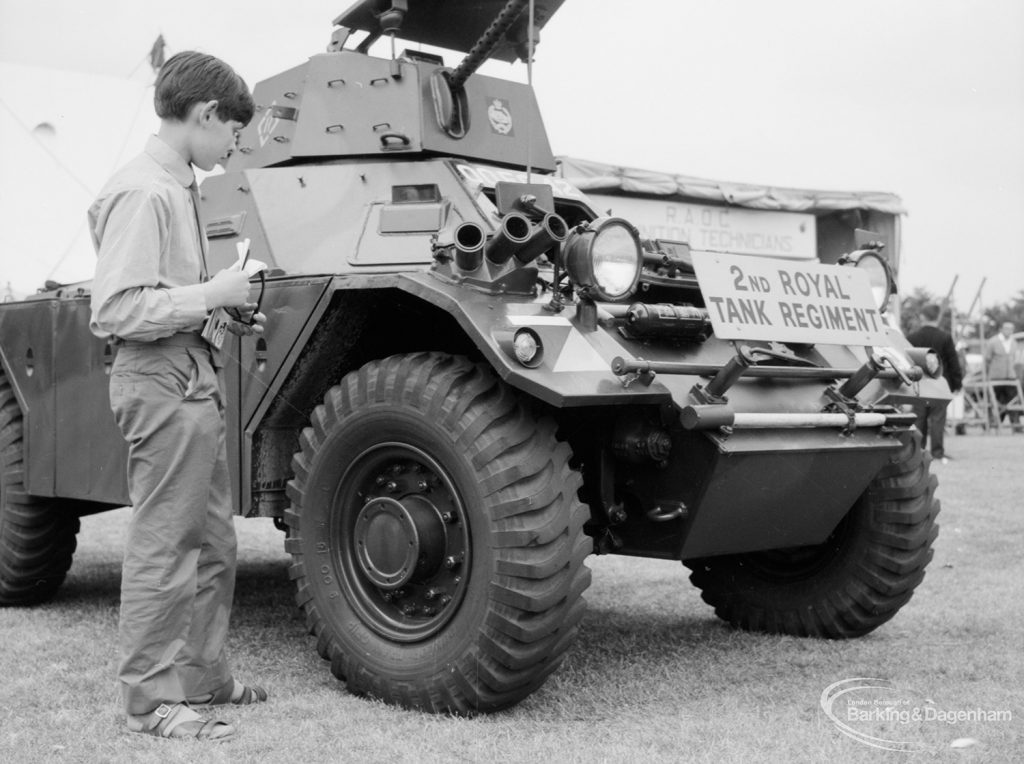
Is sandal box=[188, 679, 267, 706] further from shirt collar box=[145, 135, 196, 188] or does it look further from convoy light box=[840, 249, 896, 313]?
convoy light box=[840, 249, 896, 313]

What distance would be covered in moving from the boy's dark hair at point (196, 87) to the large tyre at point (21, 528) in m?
2.57

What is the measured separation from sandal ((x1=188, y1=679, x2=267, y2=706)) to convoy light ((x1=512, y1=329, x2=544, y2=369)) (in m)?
1.39

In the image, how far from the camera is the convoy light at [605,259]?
12.8 feet

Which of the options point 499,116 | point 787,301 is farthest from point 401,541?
point 499,116

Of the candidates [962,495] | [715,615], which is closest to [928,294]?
[962,495]

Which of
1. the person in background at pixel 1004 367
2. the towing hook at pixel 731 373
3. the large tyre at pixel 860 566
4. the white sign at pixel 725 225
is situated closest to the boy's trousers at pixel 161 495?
the towing hook at pixel 731 373

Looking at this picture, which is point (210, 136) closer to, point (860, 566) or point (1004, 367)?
point (860, 566)

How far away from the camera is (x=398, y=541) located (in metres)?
3.97

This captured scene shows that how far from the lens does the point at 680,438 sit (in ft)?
12.9

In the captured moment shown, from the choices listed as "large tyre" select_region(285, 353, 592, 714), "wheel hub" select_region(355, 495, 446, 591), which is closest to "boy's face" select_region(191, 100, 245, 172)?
"large tyre" select_region(285, 353, 592, 714)

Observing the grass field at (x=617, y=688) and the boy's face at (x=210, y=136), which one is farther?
the boy's face at (x=210, y=136)

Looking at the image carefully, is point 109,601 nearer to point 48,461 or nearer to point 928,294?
point 48,461

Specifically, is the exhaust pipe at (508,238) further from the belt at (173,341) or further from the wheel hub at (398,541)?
the belt at (173,341)

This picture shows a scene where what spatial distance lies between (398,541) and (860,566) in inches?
75.1
